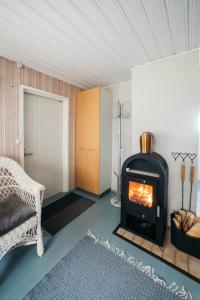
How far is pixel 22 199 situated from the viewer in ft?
6.03

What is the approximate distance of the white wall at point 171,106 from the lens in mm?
1833

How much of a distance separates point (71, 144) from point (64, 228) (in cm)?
167

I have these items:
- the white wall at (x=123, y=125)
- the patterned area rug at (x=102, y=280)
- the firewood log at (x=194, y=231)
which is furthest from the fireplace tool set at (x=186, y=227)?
the white wall at (x=123, y=125)

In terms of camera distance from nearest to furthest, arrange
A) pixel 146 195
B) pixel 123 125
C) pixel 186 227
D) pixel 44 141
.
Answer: pixel 186 227 → pixel 146 195 → pixel 44 141 → pixel 123 125

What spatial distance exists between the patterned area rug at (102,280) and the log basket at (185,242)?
1.47 ft

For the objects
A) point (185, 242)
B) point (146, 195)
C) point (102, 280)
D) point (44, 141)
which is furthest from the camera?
point (44, 141)

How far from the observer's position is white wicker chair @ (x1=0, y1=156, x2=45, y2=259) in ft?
4.55

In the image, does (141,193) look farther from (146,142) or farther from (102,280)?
(102,280)

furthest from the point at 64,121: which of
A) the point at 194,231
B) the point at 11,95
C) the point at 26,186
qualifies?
the point at 194,231

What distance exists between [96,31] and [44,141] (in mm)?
1975

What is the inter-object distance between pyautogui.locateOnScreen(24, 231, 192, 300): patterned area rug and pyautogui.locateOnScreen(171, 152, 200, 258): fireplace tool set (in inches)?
17.9

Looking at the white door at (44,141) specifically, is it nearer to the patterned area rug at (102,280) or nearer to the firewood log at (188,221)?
the patterned area rug at (102,280)

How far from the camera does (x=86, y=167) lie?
3.11 metres

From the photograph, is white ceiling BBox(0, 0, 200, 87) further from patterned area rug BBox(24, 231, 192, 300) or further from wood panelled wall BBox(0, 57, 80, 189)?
patterned area rug BBox(24, 231, 192, 300)
